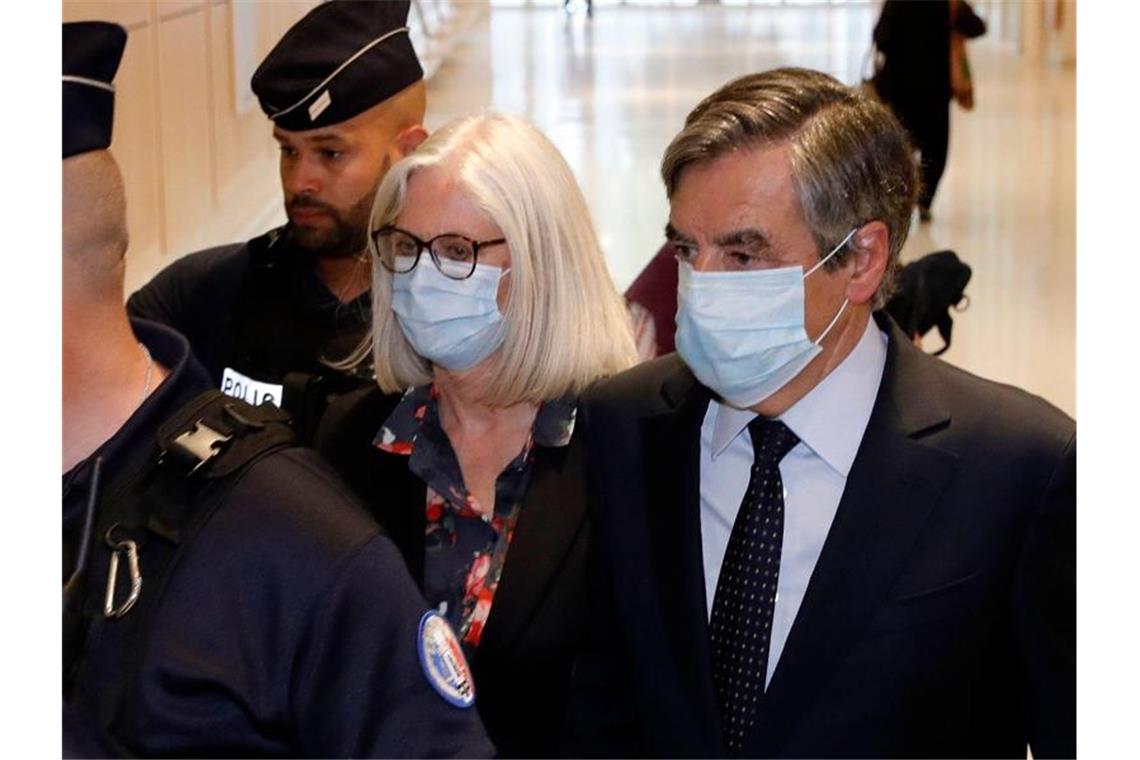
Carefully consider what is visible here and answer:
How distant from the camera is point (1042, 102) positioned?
1836 centimetres

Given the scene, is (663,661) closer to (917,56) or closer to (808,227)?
(808,227)

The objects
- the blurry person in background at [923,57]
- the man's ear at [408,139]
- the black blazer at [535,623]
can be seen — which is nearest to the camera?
the black blazer at [535,623]

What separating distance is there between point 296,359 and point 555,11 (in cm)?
2286

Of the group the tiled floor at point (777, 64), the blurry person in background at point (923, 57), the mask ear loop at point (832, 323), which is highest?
the mask ear loop at point (832, 323)

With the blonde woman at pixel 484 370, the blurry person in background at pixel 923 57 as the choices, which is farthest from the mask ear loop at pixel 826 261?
the blurry person in background at pixel 923 57

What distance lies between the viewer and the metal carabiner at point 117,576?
5.49ft

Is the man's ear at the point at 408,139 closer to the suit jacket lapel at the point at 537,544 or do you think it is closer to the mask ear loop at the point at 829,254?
the suit jacket lapel at the point at 537,544

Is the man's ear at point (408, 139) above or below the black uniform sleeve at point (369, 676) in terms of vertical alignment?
above

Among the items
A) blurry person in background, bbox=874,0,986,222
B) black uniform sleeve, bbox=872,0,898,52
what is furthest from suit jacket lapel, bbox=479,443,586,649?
black uniform sleeve, bbox=872,0,898,52

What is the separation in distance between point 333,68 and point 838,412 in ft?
4.83

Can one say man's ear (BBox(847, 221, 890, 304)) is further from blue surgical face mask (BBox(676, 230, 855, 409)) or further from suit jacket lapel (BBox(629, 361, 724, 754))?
suit jacket lapel (BBox(629, 361, 724, 754))

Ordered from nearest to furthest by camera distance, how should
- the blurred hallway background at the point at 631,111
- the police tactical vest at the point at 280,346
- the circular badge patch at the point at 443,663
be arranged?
the circular badge patch at the point at 443,663, the police tactical vest at the point at 280,346, the blurred hallway background at the point at 631,111

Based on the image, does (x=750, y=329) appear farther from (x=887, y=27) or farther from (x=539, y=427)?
(x=887, y=27)

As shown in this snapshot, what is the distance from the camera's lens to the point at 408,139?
344 cm
